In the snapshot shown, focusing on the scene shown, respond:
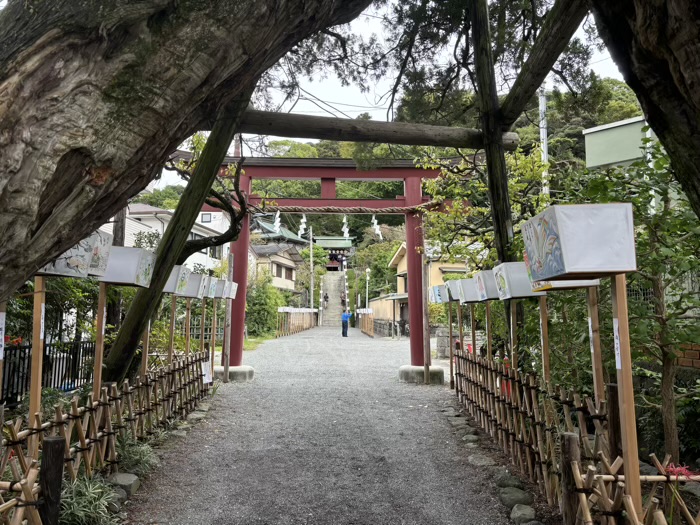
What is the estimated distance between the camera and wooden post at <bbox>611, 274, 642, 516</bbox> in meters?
2.40

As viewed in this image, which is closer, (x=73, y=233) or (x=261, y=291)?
(x=73, y=233)

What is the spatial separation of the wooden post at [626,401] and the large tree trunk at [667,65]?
0.60m

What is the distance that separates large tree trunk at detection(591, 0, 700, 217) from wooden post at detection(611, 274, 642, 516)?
0.60 metres

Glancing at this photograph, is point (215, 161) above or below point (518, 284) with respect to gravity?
above

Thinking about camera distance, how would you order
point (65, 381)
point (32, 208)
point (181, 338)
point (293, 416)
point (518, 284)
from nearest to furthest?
1. point (32, 208)
2. point (518, 284)
3. point (293, 416)
4. point (65, 381)
5. point (181, 338)

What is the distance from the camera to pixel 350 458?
5.56 m

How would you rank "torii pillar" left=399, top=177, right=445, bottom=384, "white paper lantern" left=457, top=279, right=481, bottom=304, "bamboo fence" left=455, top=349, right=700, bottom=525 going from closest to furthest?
1. "bamboo fence" left=455, top=349, right=700, bottom=525
2. "white paper lantern" left=457, top=279, right=481, bottom=304
3. "torii pillar" left=399, top=177, right=445, bottom=384

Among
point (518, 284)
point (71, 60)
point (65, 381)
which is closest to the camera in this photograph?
point (71, 60)

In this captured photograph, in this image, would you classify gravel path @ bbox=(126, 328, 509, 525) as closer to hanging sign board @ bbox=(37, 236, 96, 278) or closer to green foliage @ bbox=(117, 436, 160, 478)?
green foliage @ bbox=(117, 436, 160, 478)

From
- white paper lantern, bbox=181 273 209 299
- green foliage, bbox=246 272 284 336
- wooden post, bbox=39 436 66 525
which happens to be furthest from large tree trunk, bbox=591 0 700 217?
green foliage, bbox=246 272 284 336

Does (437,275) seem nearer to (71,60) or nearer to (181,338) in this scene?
(181,338)

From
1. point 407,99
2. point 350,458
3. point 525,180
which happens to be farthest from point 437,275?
point 350,458

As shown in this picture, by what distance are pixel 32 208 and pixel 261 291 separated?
22.6 m

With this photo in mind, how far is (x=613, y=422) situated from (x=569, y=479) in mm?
468
